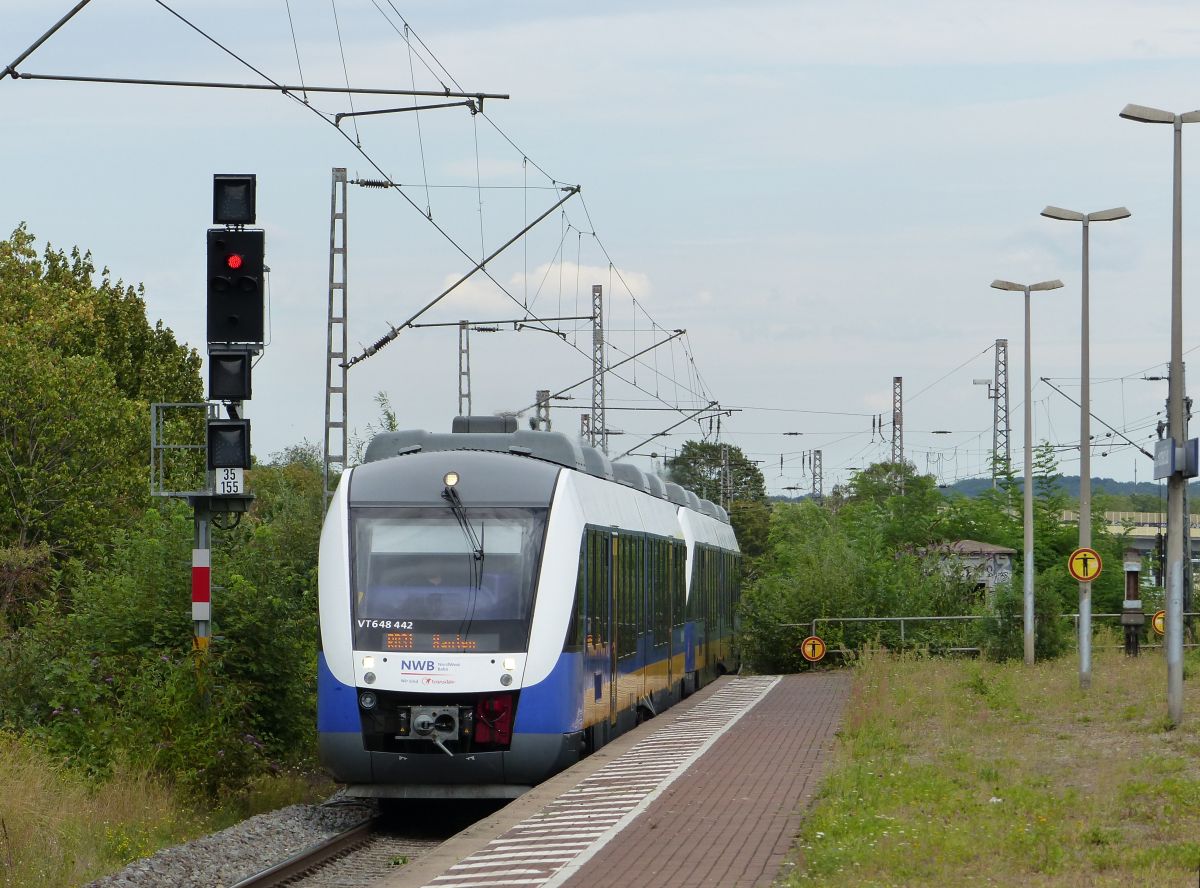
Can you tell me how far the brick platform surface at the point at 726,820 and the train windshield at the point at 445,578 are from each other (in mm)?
2152

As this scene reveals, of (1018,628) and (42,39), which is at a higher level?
(42,39)

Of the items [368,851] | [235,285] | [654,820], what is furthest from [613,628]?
[654,820]

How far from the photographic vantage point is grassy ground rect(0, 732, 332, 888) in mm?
12789

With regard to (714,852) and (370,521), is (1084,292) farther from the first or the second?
(714,852)

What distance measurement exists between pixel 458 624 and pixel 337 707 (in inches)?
49.6

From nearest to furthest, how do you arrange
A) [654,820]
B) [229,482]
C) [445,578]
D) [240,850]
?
1. [654,820]
2. [240,850]
3. [445,578]
4. [229,482]

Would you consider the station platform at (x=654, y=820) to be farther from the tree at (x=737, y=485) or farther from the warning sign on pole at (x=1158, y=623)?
the tree at (x=737, y=485)

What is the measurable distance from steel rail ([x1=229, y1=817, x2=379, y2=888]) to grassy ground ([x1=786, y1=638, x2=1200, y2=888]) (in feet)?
12.1

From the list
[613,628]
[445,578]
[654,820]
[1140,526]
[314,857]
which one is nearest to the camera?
[654,820]

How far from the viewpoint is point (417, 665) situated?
1498 centimetres

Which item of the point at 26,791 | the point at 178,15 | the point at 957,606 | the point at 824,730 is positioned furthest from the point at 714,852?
the point at 957,606

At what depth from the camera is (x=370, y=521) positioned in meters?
15.7

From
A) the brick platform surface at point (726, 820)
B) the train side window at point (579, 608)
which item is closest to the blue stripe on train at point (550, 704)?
the train side window at point (579, 608)

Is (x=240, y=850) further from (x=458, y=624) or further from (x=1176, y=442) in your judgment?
(x=1176, y=442)
